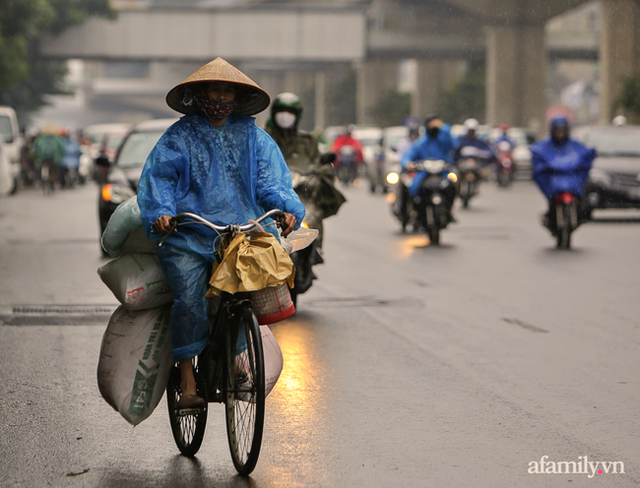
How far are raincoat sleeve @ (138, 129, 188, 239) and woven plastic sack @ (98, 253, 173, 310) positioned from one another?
254 mm

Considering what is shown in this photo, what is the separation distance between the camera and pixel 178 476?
14.8 ft

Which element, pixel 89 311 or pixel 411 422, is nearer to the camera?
pixel 411 422

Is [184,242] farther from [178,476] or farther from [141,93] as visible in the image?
[141,93]

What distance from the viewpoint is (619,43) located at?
147ft

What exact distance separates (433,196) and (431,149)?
2.71 ft

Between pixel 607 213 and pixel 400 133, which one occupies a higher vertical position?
pixel 400 133

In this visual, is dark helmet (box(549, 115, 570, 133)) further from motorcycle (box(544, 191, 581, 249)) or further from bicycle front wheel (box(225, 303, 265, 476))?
bicycle front wheel (box(225, 303, 265, 476))

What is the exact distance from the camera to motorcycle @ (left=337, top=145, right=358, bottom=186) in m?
34.8

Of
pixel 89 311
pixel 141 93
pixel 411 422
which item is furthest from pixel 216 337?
pixel 141 93

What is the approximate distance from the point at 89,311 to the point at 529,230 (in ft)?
33.1

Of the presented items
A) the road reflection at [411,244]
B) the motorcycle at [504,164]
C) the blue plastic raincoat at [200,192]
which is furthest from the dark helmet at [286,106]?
the motorcycle at [504,164]

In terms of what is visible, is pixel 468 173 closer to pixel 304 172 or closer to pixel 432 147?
pixel 432 147

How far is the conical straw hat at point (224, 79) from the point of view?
15.5ft

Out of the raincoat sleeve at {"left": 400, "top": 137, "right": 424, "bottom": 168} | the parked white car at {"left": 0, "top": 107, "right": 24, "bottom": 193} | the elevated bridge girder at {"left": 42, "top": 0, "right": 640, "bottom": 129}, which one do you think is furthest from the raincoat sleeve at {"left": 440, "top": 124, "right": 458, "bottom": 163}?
the elevated bridge girder at {"left": 42, "top": 0, "right": 640, "bottom": 129}
